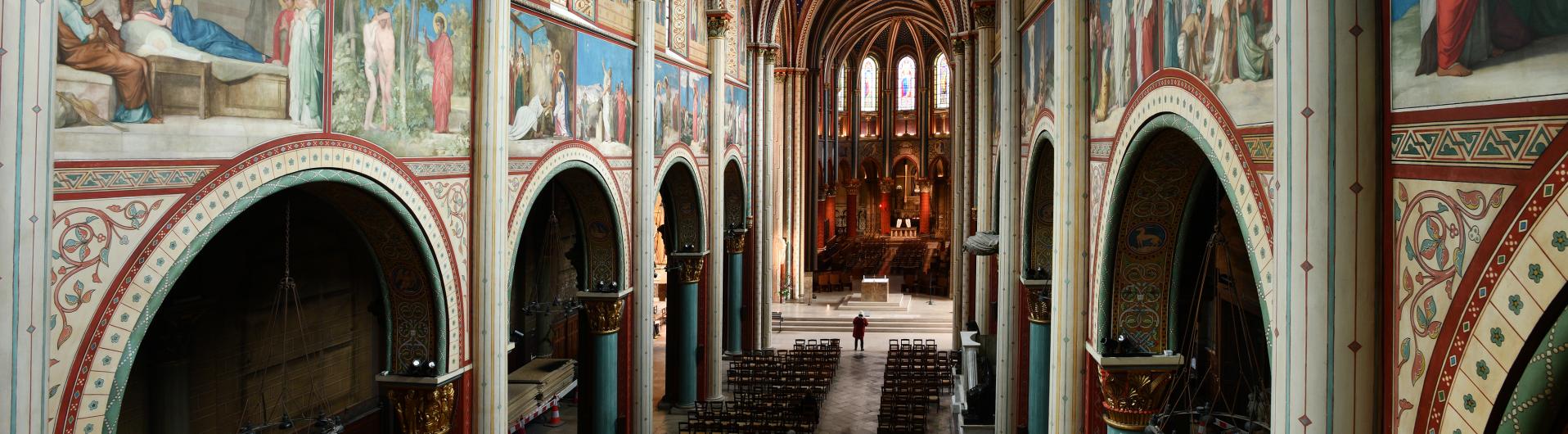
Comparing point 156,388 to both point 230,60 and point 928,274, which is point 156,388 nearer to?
point 230,60

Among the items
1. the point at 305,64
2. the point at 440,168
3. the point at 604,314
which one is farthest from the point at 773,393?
the point at 305,64

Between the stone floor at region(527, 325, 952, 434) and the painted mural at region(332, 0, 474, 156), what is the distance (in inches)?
407

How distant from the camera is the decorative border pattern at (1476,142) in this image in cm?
330

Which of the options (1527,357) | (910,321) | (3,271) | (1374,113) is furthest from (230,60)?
(910,321)

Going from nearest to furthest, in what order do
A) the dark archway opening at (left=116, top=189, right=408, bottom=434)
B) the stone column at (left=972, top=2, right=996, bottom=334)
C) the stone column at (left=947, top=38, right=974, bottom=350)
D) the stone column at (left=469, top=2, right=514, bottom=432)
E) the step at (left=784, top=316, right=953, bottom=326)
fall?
the dark archway opening at (left=116, top=189, right=408, bottom=434) < the stone column at (left=469, top=2, right=514, bottom=432) < the stone column at (left=972, top=2, right=996, bottom=334) < the stone column at (left=947, top=38, right=974, bottom=350) < the step at (left=784, top=316, right=953, bottom=326)

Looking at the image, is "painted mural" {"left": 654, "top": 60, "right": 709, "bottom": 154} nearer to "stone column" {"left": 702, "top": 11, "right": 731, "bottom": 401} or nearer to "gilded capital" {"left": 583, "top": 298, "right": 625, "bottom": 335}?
"stone column" {"left": 702, "top": 11, "right": 731, "bottom": 401}

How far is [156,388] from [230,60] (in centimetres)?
490

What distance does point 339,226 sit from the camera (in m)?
13.0

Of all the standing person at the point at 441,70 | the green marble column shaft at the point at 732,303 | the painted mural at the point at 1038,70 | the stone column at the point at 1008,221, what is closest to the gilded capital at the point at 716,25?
the green marble column shaft at the point at 732,303

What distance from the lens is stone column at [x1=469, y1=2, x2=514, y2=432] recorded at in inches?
421

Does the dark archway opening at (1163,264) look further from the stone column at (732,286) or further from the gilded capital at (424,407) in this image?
the stone column at (732,286)

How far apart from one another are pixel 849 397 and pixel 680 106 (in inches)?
322

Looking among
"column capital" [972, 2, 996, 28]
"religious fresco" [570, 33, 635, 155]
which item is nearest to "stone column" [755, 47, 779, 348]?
"column capital" [972, 2, 996, 28]

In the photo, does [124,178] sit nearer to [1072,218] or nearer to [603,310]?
[1072,218]
